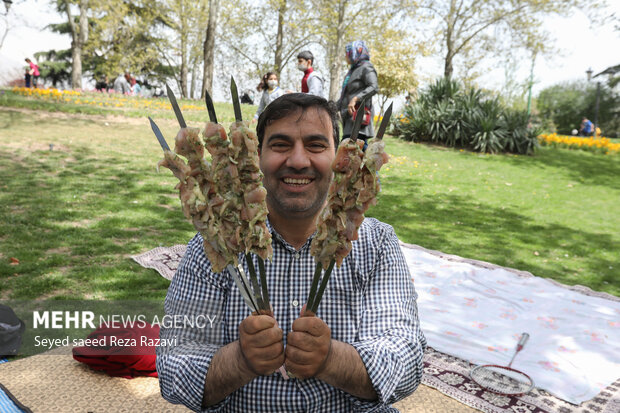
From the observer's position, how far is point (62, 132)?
11.4 meters

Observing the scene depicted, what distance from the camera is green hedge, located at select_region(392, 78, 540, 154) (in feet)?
48.2

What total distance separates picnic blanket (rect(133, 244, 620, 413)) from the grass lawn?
0.63 meters

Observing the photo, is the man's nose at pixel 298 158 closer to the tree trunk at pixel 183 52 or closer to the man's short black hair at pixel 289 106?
Answer: the man's short black hair at pixel 289 106

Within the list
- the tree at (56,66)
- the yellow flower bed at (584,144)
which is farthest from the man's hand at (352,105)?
the tree at (56,66)

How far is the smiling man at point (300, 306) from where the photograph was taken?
147 cm

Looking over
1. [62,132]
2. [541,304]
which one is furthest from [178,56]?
[541,304]

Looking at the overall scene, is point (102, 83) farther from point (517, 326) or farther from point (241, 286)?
point (241, 286)

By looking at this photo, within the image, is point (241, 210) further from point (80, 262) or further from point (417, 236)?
point (417, 236)

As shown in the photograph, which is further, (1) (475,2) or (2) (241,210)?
(1) (475,2)

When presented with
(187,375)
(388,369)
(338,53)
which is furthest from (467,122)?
(187,375)

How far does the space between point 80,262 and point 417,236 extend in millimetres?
4714

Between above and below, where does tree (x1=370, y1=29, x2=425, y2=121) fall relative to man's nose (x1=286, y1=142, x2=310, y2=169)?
above

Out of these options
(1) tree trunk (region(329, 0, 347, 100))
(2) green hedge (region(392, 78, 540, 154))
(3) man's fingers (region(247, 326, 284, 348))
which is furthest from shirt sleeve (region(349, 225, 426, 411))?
(1) tree trunk (region(329, 0, 347, 100))

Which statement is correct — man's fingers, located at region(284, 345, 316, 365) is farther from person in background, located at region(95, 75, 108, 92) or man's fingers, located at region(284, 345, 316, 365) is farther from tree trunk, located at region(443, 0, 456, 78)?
person in background, located at region(95, 75, 108, 92)
